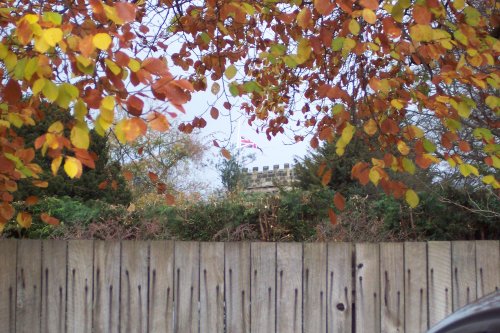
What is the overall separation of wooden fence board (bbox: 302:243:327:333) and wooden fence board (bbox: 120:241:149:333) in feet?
4.13

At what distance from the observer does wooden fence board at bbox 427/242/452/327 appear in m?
4.81

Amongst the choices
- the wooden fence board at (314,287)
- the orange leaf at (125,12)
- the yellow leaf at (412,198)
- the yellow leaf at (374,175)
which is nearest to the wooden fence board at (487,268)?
the yellow leaf at (412,198)

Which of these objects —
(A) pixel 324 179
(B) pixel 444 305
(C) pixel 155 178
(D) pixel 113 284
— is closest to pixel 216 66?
(C) pixel 155 178

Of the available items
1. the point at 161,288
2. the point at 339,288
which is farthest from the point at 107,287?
the point at 339,288

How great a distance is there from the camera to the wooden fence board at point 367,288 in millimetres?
4852

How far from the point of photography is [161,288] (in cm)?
504

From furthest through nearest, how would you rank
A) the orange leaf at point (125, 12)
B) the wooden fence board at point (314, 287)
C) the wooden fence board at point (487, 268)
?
the wooden fence board at point (314, 287) → the wooden fence board at point (487, 268) → the orange leaf at point (125, 12)

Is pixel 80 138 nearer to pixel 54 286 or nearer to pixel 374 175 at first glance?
pixel 374 175

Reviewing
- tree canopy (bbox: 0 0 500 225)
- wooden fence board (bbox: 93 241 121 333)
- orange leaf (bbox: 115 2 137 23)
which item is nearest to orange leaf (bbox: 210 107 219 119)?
tree canopy (bbox: 0 0 500 225)

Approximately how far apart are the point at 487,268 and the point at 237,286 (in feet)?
6.23

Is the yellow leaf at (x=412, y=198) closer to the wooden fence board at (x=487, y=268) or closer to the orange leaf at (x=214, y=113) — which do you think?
the wooden fence board at (x=487, y=268)

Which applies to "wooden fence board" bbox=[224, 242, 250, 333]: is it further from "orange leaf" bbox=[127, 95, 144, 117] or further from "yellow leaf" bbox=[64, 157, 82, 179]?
"yellow leaf" bbox=[64, 157, 82, 179]

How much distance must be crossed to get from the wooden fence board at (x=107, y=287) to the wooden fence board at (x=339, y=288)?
1.68 metres

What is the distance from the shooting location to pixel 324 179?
4.93m
